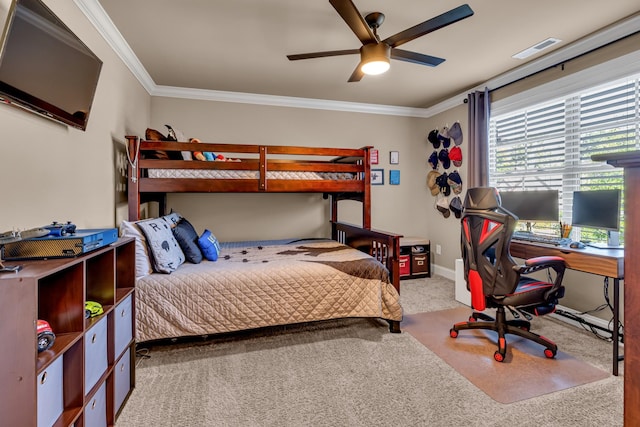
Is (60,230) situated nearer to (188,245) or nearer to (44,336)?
(44,336)

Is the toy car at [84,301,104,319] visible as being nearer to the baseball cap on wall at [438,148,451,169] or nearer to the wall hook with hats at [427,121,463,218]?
the wall hook with hats at [427,121,463,218]

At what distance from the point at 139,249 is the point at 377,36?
221 cm

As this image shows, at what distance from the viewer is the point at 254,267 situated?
241cm

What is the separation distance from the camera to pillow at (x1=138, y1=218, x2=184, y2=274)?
2.26 m

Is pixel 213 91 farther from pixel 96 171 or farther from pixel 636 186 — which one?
pixel 636 186

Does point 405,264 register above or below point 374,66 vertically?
below

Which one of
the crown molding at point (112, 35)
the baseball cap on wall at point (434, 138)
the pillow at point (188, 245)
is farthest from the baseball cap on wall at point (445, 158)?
the crown molding at point (112, 35)

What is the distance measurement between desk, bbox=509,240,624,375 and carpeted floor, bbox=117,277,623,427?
323 mm

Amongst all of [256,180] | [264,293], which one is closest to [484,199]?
[264,293]

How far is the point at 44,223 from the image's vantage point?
1674 millimetres

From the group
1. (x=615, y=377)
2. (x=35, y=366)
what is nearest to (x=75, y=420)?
(x=35, y=366)

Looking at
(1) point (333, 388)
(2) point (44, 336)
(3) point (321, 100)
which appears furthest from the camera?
(3) point (321, 100)

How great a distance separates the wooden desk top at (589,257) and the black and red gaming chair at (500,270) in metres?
0.14

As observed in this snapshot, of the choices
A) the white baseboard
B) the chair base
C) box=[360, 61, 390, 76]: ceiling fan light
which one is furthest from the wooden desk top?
box=[360, 61, 390, 76]: ceiling fan light
